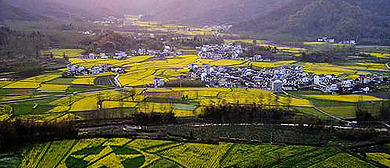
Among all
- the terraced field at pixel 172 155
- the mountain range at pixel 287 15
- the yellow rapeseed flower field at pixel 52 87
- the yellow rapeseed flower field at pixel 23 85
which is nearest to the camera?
the terraced field at pixel 172 155

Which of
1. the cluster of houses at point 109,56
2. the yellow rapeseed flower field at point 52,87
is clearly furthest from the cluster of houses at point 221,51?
the yellow rapeseed flower field at point 52,87

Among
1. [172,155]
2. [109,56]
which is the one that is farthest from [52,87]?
[109,56]

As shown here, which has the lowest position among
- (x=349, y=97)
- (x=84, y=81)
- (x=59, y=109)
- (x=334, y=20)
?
(x=59, y=109)

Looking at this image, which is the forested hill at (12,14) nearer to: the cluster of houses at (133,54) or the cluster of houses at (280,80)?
the cluster of houses at (133,54)

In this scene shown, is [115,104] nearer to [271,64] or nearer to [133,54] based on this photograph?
[271,64]

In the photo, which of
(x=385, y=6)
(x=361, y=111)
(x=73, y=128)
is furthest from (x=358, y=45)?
(x=73, y=128)

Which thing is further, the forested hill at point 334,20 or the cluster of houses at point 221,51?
the forested hill at point 334,20

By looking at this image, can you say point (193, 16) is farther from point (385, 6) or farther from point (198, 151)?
point (198, 151)
